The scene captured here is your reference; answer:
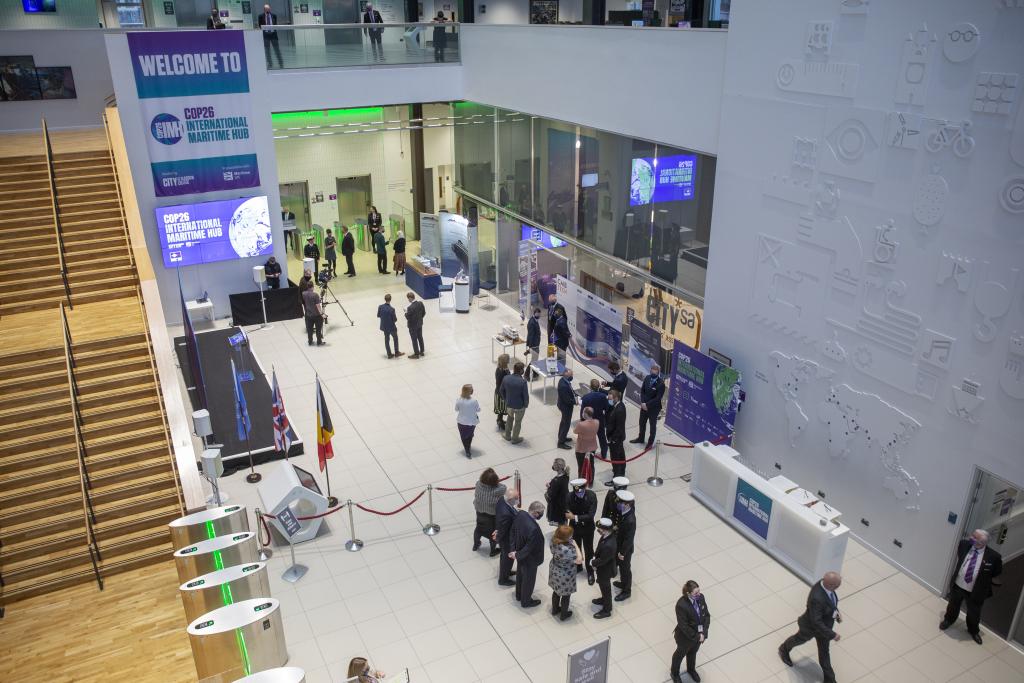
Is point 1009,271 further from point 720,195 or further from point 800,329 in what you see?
point 720,195

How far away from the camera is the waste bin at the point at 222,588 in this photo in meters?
8.41

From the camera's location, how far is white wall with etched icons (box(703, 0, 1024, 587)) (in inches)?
321

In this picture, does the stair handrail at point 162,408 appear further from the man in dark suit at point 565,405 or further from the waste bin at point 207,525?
the man in dark suit at point 565,405

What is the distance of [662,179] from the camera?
13.1 meters

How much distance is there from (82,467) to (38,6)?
14087mm

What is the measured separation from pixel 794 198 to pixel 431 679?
7615 mm

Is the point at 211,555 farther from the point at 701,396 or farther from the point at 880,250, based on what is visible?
the point at 880,250

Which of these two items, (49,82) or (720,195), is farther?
(49,82)

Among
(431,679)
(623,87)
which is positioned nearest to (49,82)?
(623,87)

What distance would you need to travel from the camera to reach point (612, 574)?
29.3ft

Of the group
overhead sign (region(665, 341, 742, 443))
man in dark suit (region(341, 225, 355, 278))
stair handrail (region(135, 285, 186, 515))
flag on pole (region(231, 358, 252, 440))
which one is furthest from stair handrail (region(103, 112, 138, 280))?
overhead sign (region(665, 341, 742, 443))

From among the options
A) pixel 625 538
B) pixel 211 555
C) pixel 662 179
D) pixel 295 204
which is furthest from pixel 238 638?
pixel 295 204

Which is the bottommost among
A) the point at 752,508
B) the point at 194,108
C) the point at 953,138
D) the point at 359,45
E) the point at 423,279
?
the point at 752,508

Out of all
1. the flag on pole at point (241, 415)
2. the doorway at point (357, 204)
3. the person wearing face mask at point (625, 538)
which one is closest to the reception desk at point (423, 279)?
the doorway at point (357, 204)
